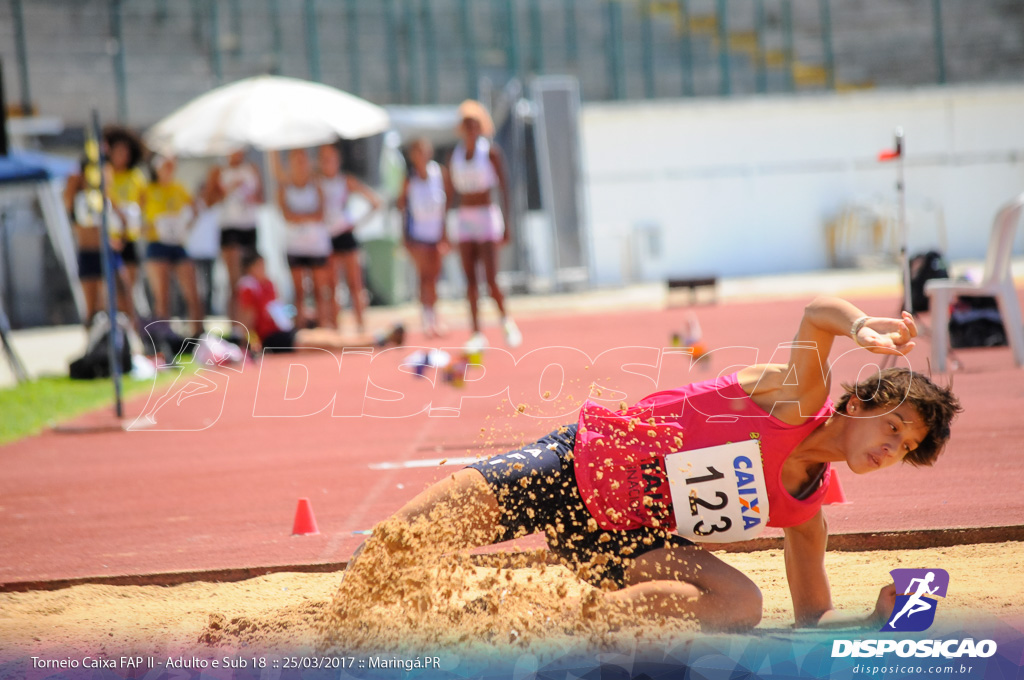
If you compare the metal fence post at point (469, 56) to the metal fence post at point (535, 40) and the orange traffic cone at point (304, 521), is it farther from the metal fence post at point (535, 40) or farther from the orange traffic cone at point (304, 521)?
the orange traffic cone at point (304, 521)

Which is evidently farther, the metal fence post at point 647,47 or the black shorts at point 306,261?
the metal fence post at point 647,47

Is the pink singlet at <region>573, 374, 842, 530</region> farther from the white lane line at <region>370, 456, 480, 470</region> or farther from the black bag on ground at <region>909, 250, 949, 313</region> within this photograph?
the black bag on ground at <region>909, 250, 949, 313</region>

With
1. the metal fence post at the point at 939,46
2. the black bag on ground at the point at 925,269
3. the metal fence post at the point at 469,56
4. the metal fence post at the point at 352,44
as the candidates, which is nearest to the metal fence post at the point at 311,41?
the metal fence post at the point at 352,44

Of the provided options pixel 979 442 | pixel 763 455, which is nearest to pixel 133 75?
pixel 979 442

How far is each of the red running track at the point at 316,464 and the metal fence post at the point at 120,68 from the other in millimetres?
12149

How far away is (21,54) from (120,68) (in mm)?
1738

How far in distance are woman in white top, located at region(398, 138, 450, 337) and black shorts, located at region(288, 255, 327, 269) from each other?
43.7 inches

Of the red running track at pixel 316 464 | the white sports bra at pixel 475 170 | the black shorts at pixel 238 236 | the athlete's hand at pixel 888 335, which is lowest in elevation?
the red running track at pixel 316 464

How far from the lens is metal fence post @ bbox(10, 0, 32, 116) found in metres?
19.7

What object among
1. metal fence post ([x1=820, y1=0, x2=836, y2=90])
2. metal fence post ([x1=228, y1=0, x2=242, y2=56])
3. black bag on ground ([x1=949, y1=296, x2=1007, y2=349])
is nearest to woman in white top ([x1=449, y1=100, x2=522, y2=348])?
black bag on ground ([x1=949, y1=296, x2=1007, y2=349])

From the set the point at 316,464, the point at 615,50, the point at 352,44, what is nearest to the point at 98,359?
the point at 316,464

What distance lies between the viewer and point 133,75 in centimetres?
2091

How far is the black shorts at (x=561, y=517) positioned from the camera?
333cm

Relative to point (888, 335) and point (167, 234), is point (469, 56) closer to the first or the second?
Answer: point (167, 234)
